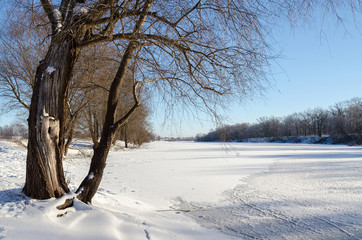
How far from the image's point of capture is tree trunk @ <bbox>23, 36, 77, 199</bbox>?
3199 millimetres

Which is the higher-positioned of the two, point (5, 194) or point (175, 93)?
point (175, 93)

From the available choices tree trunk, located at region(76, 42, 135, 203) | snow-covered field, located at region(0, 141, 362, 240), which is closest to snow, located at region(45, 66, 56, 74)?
tree trunk, located at region(76, 42, 135, 203)

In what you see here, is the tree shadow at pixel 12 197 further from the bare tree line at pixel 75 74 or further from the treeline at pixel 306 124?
the treeline at pixel 306 124

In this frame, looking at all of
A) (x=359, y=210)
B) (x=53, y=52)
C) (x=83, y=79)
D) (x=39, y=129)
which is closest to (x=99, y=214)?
(x=39, y=129)

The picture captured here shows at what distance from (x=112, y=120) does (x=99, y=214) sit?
1.60 metres

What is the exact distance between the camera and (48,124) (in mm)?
3250

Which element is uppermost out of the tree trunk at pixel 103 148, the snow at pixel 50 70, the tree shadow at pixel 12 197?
the snow at pixel 50 70

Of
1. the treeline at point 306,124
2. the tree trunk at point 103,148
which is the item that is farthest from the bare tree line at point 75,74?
the treeline at point 306,124

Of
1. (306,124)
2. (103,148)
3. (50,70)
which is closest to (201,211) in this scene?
(103,148)

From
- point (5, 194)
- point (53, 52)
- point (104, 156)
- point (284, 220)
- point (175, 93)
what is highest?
point (53, 52)

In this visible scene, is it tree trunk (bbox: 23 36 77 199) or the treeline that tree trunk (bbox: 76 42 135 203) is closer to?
tree trunk (bbox: 23 36 77 199)

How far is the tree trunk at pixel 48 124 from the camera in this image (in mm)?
3199

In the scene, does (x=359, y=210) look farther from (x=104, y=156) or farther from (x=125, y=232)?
(x=104, y=156)

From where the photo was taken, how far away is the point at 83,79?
238 inches
